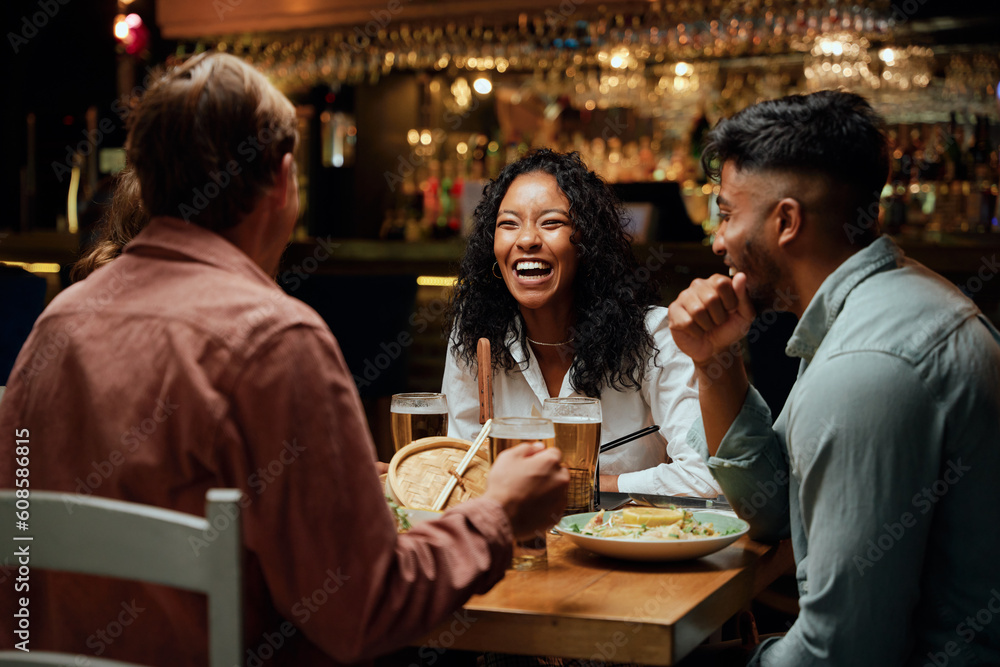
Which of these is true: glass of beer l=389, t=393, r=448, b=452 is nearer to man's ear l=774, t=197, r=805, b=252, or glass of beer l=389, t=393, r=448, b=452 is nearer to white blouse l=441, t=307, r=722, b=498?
white blouse l=441, t=307, r=722, b=498

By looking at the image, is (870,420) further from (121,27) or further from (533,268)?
(121,27)

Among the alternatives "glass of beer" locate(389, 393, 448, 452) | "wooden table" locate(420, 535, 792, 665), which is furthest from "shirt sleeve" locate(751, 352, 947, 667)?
"glass of beer" locate(389, 393, 448, 452)

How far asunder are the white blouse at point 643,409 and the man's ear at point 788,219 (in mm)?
609

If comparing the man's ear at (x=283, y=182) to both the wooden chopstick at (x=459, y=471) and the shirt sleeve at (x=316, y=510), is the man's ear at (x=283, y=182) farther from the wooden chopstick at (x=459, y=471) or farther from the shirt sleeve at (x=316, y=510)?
the wooden chopstick at (x=459, y=471)

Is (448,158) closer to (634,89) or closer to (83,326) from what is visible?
(634,89)

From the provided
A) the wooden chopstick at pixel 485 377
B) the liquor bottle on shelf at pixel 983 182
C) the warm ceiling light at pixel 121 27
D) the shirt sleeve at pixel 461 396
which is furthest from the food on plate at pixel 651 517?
the warm ceiling light at pixel 121 27

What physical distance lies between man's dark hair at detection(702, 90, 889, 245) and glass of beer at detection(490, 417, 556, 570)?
0.51m

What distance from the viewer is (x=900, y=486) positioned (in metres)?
1.25

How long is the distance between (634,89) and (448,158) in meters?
1.53

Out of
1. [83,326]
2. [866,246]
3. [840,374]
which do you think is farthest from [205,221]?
[866,246]

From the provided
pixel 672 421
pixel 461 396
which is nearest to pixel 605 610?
pixel 672 421

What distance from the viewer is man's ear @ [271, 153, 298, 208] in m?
1.18

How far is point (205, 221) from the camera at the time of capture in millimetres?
1172

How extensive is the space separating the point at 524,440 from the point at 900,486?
51 cm
